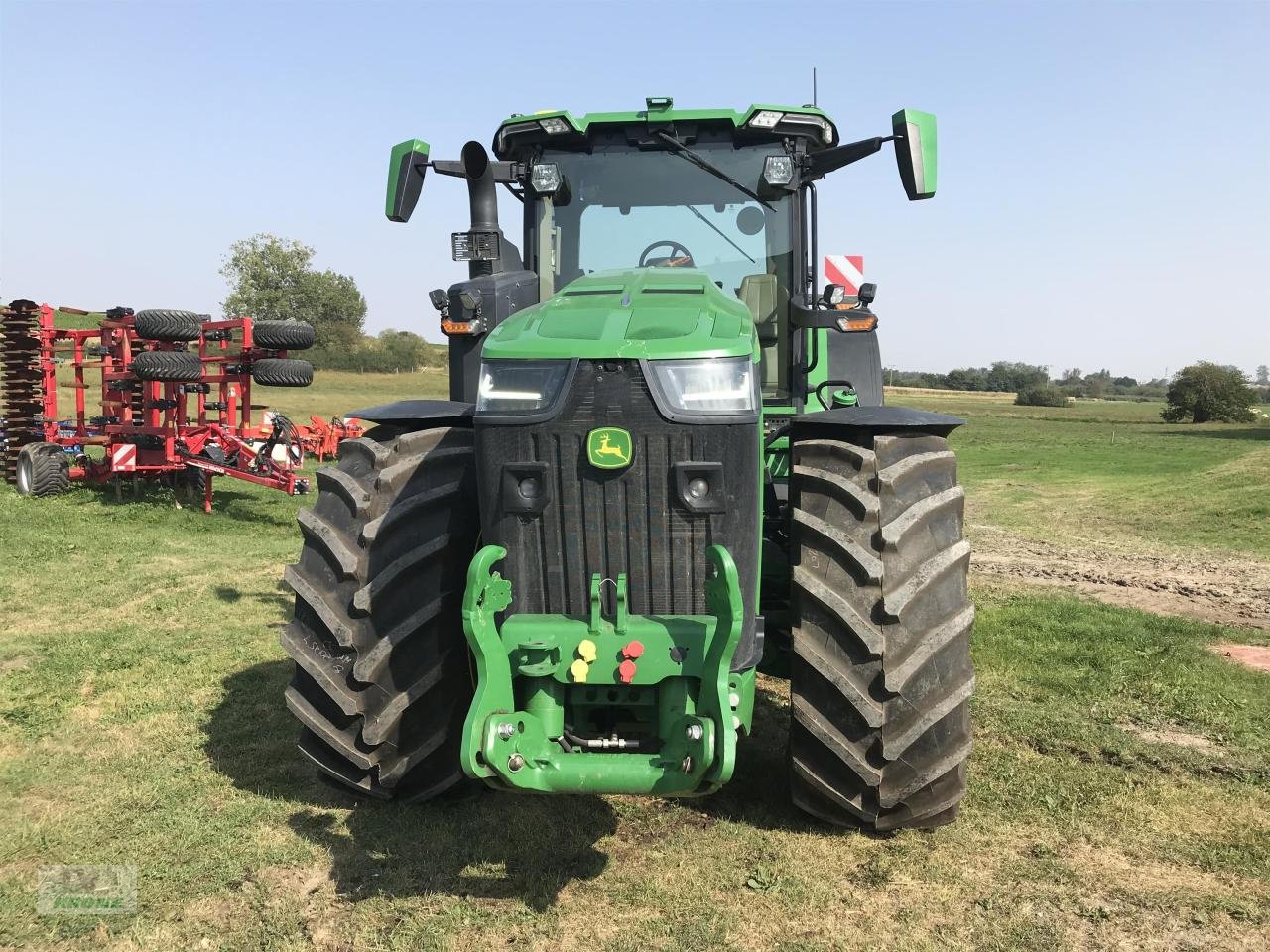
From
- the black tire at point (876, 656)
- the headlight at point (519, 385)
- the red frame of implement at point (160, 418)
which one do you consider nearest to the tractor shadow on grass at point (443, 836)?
the black tire at point (876, 656)

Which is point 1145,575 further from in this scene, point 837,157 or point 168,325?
point 168,325

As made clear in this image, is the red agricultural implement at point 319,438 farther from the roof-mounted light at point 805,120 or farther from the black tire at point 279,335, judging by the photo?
the roof-mounted light at point 805,120

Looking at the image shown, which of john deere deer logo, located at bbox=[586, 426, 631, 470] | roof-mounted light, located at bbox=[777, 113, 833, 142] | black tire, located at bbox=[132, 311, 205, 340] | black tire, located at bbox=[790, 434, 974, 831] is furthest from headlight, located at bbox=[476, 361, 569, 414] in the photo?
black tire, located at bbox=[132, 311, 205, 340]

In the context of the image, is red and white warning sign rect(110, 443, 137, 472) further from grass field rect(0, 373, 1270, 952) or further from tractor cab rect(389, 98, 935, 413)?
tractor cab rect(389, 98, 935, 413)

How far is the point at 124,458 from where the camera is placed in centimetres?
1459

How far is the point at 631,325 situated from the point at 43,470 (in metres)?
13.8

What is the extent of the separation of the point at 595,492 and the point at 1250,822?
10.7 feet

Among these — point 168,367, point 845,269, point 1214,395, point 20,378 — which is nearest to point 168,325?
point 168,367

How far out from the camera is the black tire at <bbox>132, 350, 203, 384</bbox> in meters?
14.1

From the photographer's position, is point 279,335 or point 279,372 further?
point 279,335

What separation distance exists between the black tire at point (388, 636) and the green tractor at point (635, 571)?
1 cm

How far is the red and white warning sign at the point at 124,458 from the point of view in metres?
14.6

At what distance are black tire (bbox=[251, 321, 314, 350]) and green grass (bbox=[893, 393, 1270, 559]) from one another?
10327mm

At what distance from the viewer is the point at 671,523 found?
152 inches
